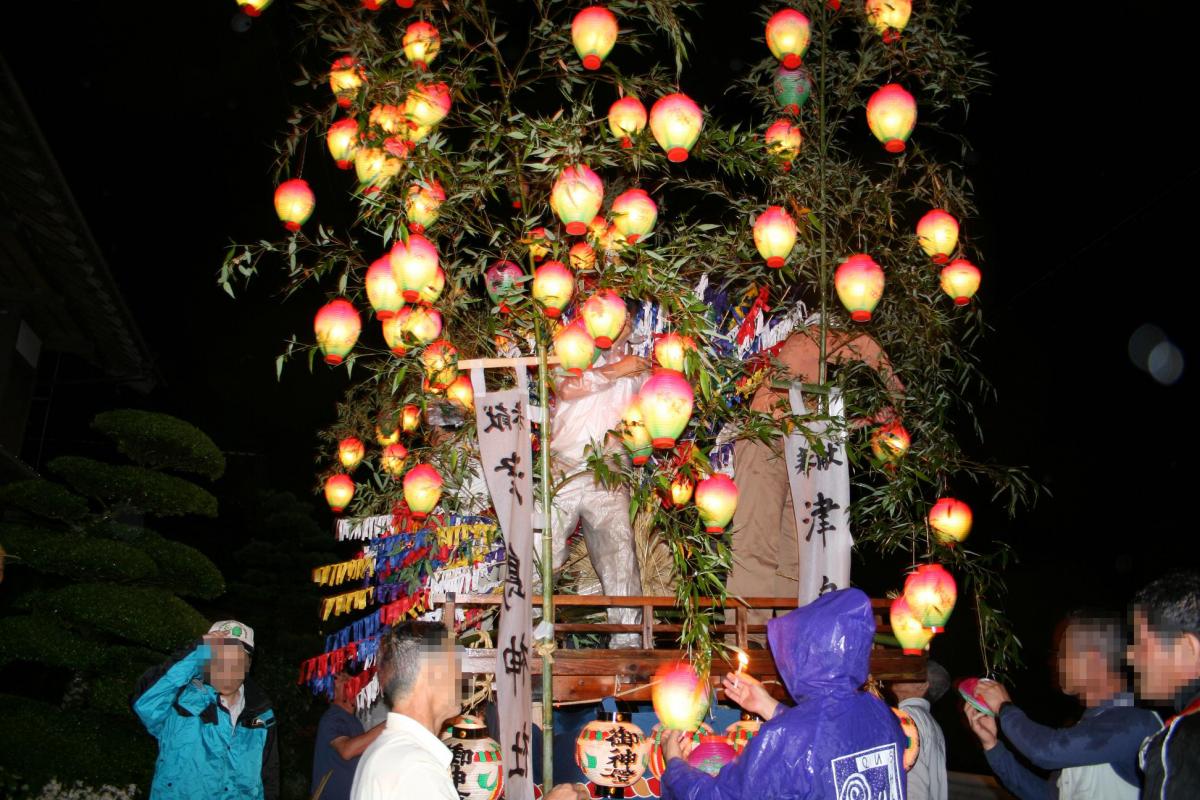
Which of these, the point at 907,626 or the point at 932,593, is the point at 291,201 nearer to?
the point at 932,593

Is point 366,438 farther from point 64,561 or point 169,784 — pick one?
point 169,784

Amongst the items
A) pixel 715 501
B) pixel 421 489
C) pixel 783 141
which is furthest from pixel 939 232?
pixel 421 489

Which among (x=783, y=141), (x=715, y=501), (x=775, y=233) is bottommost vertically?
(x=715, y=501)

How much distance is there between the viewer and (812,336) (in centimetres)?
636

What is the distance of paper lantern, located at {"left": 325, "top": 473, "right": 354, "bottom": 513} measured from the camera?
7328 mm

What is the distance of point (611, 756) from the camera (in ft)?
15.2

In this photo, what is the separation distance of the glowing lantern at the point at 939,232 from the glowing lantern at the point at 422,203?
10.6 ft

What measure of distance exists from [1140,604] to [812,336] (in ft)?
13.4

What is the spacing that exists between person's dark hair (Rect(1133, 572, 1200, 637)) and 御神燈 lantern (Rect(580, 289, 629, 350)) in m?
2.42

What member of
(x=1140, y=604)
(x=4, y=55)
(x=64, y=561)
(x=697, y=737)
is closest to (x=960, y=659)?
(x=697, y=737)

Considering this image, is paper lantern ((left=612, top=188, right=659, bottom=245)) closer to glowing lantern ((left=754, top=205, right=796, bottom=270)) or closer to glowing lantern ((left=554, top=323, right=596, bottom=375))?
glowing lantern ((left=554, top=323, right=596, bottom=375))

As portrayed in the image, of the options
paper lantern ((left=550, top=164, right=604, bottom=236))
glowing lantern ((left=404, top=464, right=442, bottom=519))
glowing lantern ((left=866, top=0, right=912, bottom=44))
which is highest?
glowing lantern ((left=866, top=0, right=912, bottom=44))

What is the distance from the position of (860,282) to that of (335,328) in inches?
115

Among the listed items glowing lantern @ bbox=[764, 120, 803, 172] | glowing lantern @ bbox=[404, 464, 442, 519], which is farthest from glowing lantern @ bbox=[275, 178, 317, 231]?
glowing lantern @ bbox=[764, 120, 803, 172]
